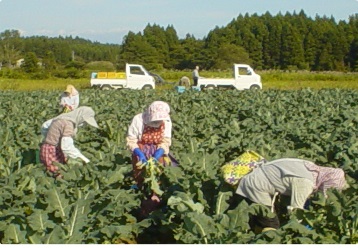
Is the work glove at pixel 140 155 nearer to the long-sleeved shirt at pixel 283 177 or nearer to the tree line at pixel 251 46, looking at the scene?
the long-sleeved shirt at pixel 283 177

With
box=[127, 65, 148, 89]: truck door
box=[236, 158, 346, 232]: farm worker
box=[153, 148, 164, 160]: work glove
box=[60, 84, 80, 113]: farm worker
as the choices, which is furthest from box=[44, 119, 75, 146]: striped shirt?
box=[127, 65, 148, 89]: truck door

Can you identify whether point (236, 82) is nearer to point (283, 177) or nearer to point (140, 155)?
point (140, 155)

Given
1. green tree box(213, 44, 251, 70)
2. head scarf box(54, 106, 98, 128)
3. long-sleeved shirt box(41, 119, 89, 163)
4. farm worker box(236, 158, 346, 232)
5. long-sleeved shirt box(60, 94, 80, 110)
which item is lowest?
farm worker box(236, 158, 346, 232)

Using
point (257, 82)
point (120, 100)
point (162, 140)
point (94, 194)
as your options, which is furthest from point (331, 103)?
point (257, 82)

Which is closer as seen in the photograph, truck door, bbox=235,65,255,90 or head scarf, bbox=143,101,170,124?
head scarf, bbox=143,101,170,124

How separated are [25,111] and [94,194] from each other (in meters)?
9.31

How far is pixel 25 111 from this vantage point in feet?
47.1

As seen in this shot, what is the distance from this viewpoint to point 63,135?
→ 23.1 ft

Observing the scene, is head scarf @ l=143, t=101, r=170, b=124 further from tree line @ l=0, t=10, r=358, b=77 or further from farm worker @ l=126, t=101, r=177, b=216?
tree line @ l=0, t=10, r=358, b=77

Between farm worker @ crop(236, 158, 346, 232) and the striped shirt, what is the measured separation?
2.64 meters

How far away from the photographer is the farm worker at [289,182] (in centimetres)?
488

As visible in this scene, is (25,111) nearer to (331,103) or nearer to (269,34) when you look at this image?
(331,103)

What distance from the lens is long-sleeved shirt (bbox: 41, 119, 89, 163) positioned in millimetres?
7047

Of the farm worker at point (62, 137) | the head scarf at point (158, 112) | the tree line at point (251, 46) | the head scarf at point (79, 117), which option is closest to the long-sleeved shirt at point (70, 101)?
the farm worker at point (62, 137)
